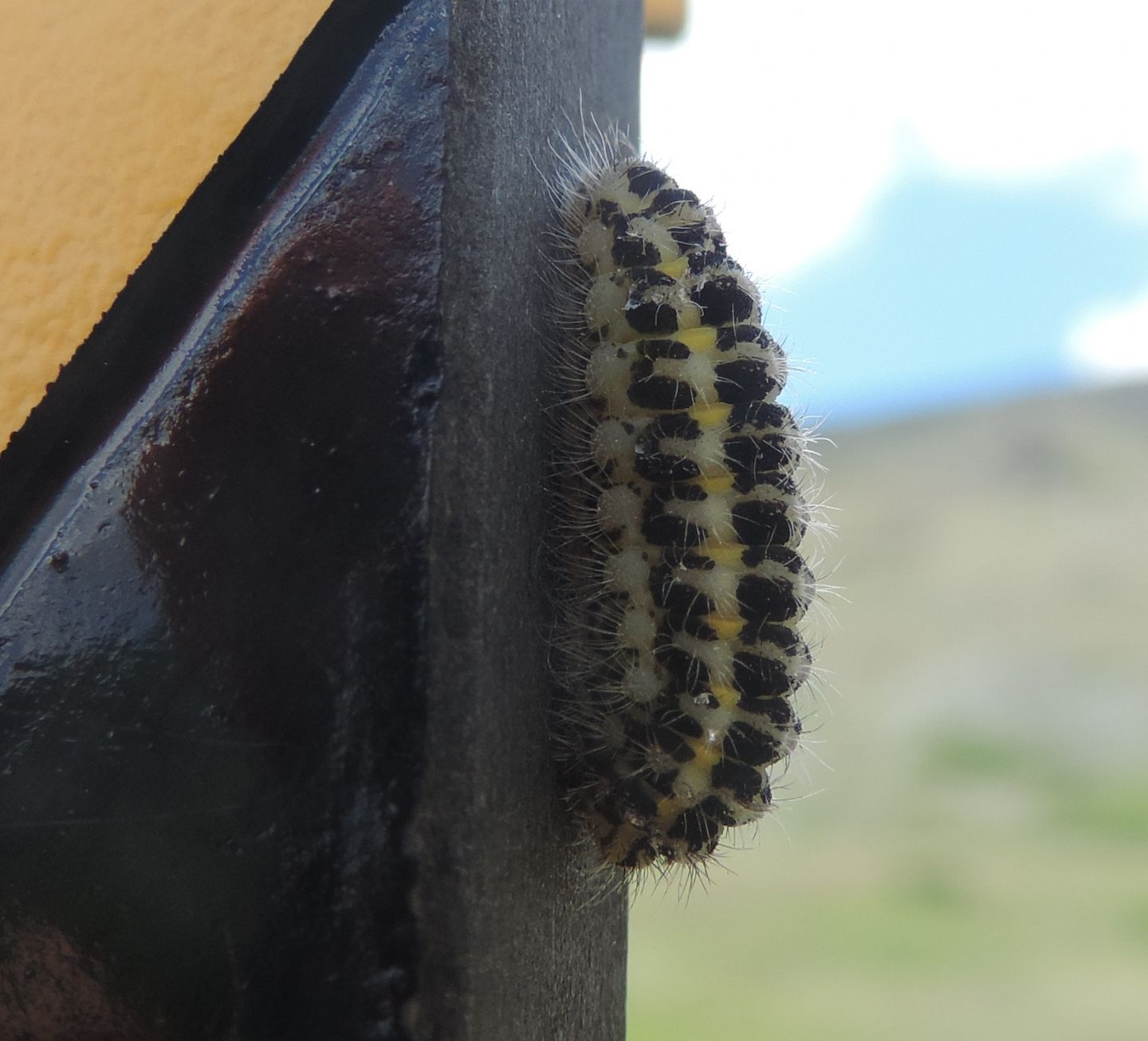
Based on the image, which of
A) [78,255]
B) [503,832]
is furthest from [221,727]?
[78,255]

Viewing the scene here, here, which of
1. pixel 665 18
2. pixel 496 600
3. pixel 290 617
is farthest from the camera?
pixel 665 18

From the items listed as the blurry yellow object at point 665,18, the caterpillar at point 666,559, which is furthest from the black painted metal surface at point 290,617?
the blurry yellow object at point 665,18

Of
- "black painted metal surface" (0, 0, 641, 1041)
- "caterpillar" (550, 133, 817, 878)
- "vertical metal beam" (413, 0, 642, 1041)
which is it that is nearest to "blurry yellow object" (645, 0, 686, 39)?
"vertical metal beam" (413, 0, 642, 1041)

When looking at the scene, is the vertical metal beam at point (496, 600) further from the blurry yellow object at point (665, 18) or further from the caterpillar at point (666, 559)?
the blurry yellow object at point (665, 18)

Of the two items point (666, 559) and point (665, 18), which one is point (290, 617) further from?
point (665, 18)

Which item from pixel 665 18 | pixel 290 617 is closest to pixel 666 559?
pixel 290 617

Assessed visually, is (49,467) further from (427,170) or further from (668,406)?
(668,406)
